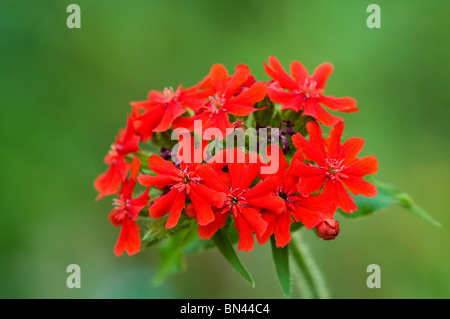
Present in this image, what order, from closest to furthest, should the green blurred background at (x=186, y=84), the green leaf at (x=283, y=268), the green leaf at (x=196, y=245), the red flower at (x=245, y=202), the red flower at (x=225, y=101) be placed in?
the red flower at (x=245, y=202)
the red flower at (x=225, y=101)
the green leaf at (x=283, y=268)
the green leaf at (x=196, y=245)
the green blurred background at (x=186, y=84)

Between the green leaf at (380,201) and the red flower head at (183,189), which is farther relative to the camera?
the green leaf at (380,201)

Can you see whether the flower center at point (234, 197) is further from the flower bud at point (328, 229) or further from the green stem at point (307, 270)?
the green stem at point (307, 270)

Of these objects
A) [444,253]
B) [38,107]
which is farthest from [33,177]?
[444,253]

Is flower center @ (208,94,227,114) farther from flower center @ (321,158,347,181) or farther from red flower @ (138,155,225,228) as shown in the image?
flower center @ (321,158,347,181)

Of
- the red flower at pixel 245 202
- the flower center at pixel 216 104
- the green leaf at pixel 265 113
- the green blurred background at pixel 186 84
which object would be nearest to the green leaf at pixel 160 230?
the red flower at pixel 245 202

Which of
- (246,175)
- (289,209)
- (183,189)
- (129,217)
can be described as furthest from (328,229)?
(129,217)

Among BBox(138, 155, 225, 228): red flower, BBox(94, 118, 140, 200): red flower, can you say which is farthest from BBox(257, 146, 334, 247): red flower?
BBox(94, 118, 140, 200): red flower
